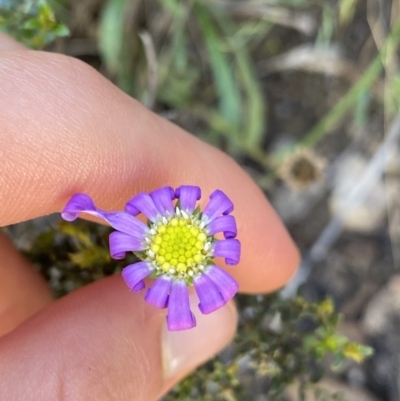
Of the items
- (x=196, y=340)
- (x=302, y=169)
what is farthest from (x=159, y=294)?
(x=302, y=169)

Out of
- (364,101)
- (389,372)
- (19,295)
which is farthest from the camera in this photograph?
(364,101)

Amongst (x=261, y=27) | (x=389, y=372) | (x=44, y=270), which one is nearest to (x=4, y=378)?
(x=44, y=270)

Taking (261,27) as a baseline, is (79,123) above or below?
above

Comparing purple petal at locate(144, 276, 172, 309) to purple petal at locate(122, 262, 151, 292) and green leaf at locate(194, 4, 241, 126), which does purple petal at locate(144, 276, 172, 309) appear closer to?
purple petal at locate(122, 262, 151, 292)

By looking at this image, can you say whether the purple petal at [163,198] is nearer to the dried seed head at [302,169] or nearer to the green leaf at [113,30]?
the dried seed head at [302,169]

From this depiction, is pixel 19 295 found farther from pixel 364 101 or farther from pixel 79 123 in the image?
pixel 364 101

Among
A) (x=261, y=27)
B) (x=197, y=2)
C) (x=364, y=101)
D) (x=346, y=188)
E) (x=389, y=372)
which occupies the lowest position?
(x=389, y=372)

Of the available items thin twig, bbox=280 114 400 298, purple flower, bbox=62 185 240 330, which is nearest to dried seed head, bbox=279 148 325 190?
thin twig, bbox=280 114 400 298
